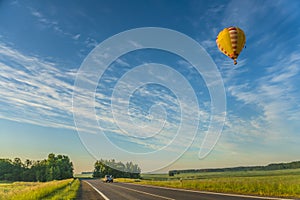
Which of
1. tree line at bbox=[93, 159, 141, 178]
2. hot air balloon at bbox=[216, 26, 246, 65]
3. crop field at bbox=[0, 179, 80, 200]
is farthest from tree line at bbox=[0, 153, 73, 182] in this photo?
hot air balloon at bbox=[216, 26, 246, 65]

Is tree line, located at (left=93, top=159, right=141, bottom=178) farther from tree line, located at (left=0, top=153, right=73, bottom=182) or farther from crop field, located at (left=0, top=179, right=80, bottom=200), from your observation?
crop field, located at (left=0, top=179, right=80, bottom=200)

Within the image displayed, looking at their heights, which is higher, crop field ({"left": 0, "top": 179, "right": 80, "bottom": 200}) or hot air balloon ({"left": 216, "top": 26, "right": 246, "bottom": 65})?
hot air balloon ({"left": 216, "top": 26, "right": 246, "bottom": 65})

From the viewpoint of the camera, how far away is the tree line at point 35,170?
5148 inches

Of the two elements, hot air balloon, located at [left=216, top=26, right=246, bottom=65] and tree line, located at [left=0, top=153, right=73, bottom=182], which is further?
tree line, located at [left=0, top=153, right=73, bottom=182]

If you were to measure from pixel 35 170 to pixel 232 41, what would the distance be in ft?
459

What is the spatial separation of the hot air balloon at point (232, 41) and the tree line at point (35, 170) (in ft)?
397

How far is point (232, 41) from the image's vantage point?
72.3 feet

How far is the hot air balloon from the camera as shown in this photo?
22.0 meters

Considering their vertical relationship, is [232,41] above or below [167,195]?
above

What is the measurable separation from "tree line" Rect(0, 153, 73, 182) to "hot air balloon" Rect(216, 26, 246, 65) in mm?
120859

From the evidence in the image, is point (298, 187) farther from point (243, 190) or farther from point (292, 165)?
point (292, 165)

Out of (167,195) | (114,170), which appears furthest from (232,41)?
(114,170)

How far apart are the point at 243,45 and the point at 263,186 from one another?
11.3m

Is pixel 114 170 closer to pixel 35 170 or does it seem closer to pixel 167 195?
pixel 35 170
